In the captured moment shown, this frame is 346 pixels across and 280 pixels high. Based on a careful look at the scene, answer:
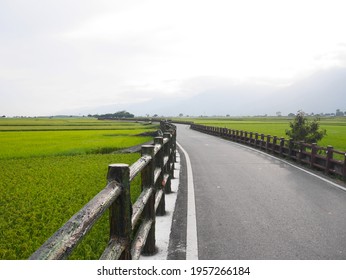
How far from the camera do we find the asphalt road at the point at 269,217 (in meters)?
4.55

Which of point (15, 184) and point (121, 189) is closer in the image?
point (121, 189)

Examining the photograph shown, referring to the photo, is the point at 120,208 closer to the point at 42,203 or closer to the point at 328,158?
the point at 42,203

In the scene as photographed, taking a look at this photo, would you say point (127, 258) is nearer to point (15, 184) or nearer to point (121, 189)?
point (121, 189)

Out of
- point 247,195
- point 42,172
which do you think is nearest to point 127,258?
point 247,195

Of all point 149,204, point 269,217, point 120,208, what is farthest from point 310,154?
point 120,208

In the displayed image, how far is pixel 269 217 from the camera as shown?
6.08m

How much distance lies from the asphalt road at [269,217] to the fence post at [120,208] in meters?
1.82

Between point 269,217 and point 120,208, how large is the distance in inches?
159

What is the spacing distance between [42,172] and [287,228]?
9.38m

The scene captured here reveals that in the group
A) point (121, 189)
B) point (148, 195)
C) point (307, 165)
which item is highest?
point (121, 189)

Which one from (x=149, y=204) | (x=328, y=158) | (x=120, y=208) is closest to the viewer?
(x=120, y=208)

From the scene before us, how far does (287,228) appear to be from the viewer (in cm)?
548

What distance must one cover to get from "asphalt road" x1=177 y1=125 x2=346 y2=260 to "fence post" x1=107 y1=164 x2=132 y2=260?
71.5 inches

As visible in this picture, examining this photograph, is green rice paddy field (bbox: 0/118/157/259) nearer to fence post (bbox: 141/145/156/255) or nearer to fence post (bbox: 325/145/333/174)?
fence post (bbox: 141/145/156/255)
